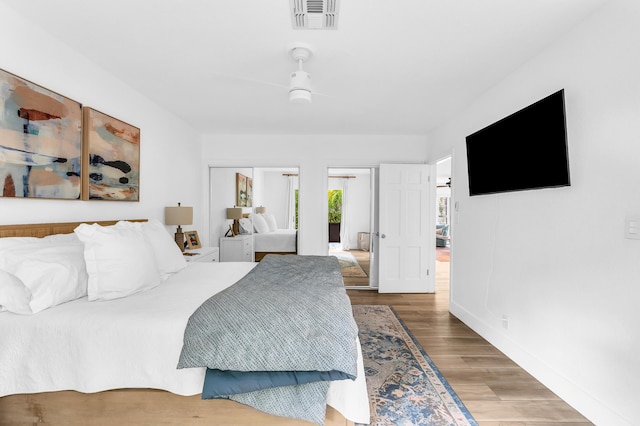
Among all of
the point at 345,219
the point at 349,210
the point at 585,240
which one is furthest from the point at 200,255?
the point at 349,210

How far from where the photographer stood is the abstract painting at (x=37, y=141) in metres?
1.83

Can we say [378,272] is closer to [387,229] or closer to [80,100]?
[387,229]

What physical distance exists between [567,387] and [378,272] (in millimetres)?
2854

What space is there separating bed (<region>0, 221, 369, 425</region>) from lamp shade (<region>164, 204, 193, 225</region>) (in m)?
1.96

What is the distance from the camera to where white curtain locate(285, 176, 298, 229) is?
9.28 metres

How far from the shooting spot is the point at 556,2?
1782 millimetres

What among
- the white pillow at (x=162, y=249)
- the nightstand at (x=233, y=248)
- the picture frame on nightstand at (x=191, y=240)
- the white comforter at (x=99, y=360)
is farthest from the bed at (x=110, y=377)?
the nightstand at (x=233, y=248)

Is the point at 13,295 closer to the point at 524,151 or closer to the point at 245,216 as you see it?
the point at 524,151

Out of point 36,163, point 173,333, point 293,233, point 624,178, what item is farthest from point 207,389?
point 293,233

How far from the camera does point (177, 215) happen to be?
3.48 meters

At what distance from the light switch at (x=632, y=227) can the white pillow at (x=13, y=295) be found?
3.08 m

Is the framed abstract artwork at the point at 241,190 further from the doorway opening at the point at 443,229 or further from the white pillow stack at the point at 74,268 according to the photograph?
the white pillow stack at the point at 74,268

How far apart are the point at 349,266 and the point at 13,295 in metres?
5.72

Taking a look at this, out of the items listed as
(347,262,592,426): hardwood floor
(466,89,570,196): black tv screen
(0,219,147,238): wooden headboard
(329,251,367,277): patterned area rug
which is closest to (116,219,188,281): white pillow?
(0,219,147,238): wooden headboard
